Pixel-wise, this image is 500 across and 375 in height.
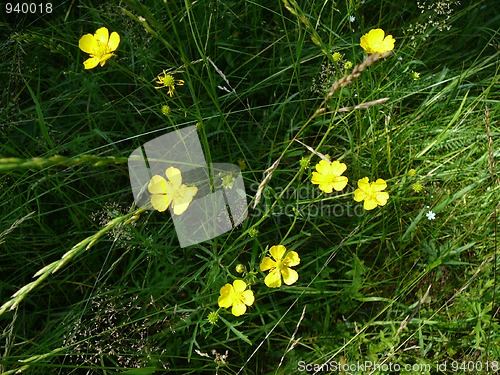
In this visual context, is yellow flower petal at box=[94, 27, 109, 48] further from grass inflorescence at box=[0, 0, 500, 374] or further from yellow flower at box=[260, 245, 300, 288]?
yellow flower at box=[260, 245, 300, 288]

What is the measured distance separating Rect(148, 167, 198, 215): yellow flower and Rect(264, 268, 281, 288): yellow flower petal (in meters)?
0.38

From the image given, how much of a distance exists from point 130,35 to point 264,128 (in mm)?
703

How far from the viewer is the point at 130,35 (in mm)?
2115

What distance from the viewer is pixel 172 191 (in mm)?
1639

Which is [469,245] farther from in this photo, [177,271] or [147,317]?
[147,317]

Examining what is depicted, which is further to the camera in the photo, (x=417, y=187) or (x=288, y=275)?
(x=417, y=187)

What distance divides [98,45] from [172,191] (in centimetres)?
56

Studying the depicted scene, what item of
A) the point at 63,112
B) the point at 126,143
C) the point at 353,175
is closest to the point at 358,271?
the point at 353,175

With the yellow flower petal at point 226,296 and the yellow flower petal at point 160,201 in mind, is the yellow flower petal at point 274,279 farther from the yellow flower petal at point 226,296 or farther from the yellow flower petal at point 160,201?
the yellow flower petal at point 160,201

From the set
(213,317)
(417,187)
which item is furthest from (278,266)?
(417,187)

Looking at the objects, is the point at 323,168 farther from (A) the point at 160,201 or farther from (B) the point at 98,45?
(B) the point at 98,45

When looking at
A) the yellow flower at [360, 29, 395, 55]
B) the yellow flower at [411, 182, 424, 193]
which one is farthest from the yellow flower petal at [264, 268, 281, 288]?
the yellow flower at [360, 29, 395, 55]

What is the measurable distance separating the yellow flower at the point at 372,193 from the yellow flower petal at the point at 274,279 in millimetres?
398

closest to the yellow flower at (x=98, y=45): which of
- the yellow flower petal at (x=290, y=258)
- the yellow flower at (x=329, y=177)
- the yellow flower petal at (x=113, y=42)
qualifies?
the yellow flower petal at (x=113, y=42)
